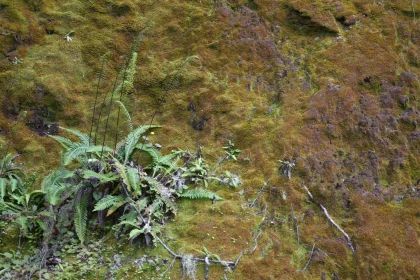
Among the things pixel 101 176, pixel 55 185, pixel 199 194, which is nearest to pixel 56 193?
pixel 55 185

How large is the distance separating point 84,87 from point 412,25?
16.2 ft

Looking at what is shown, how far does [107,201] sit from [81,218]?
33 centimetres

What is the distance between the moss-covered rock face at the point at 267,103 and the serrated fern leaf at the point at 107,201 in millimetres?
716

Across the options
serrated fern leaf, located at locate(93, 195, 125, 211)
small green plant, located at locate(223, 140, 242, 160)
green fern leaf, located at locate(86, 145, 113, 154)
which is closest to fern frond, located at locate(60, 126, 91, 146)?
green fern leaf, located at locate(86, 145, 113, 154)

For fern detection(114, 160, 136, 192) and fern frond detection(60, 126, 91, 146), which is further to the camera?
fern frond detection(60, 126, 91, 146)

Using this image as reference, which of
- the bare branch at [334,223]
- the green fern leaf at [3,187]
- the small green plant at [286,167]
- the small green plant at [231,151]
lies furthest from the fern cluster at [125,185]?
the bare branch at [334,223]

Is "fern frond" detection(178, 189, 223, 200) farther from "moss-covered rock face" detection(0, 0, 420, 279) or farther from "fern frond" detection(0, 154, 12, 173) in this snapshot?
"fern frond" detection(0, 154, 12, 173)

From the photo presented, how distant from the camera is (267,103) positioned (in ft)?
18.2

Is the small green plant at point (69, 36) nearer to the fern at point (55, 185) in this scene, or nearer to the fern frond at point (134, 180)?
the fern at point (55, 185)

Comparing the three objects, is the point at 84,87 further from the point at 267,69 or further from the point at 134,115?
the point at 267,69

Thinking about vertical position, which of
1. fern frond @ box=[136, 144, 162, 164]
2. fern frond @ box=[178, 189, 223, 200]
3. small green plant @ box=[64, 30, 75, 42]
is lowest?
fern frond @ box=[178, 189, 223, 200]

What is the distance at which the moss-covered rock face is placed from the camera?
438cm

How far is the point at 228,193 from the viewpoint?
15.8 ft

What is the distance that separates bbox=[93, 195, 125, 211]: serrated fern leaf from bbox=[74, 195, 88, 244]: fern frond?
21cm
